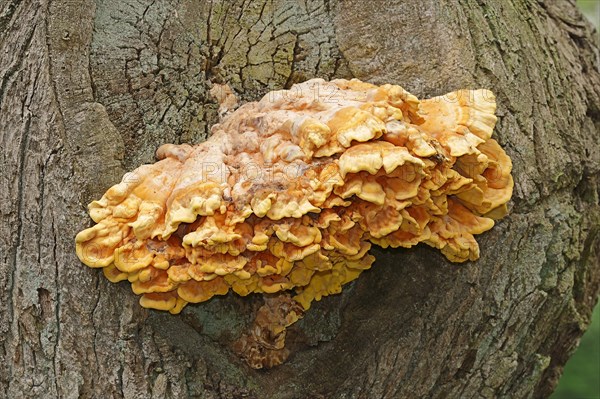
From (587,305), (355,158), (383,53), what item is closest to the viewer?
(355,158)

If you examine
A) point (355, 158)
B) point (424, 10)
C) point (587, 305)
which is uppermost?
point (424, 10)

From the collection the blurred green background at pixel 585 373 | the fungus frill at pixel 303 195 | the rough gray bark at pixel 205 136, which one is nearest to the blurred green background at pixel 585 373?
the blurred green background at pixel 585 373

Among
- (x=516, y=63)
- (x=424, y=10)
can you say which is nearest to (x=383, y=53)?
(x=424, y=10)

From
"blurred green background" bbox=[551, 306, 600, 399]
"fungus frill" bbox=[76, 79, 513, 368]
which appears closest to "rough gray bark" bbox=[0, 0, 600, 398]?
"fungus frill" bbox=[76, 79, 513, 368]

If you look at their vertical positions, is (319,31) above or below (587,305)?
above

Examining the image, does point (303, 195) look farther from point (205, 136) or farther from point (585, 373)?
point (585, 373)

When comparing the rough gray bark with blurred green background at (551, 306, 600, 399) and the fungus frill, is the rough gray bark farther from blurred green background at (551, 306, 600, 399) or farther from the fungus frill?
blurred green background at (551, 306, 600, 399)

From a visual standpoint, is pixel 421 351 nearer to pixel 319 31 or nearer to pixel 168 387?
pixel 168 387
